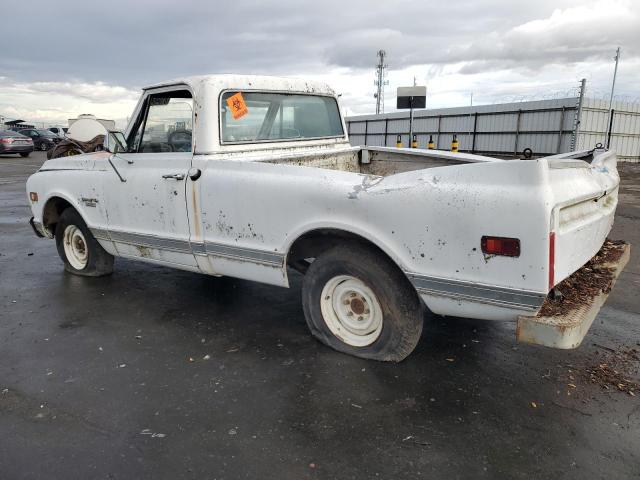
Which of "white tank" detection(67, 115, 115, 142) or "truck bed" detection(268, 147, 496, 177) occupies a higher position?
"white tank" detection(67, 115, 115, 142)

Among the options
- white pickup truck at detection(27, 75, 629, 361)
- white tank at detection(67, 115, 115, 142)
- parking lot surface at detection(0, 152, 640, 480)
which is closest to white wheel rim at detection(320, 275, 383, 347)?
white pickup truck at detection(27, 75, 629, 361)

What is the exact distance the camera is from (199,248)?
3.76 meters

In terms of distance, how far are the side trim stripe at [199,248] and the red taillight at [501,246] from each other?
4.45 feet

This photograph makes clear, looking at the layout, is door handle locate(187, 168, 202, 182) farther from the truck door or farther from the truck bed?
the truck bed

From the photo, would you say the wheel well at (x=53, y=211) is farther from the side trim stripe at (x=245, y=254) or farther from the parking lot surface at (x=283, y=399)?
the side trim stripe at (x=245, y=254)

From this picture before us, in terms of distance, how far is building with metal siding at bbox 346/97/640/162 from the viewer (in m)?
19.5

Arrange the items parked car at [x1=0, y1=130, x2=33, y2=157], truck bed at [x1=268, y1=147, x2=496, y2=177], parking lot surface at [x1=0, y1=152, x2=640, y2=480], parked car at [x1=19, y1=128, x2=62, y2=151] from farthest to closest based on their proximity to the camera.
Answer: parked car at [x1=19, y1=128, x2=62, y2=151], parked car at [x1=0, y1=130, x2=33, y2=157], truck bed at [x1=268, y1=147, x2=496, y2=177], parking lot surface at [x1=0, y1=152, x2=640, y2=480]

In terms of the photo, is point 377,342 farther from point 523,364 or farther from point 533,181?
point 533,181

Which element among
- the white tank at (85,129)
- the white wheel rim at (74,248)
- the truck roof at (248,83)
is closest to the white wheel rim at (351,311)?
the truck roof at (248,83)

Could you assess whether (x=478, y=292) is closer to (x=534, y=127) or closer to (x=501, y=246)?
(x=501, y=246)

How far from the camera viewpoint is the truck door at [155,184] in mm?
3844

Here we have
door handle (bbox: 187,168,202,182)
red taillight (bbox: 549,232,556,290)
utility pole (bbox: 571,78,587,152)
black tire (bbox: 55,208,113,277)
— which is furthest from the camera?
utility pole (bbox: 571,78,587,152)

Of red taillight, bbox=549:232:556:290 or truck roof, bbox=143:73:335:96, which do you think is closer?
red taillight, bbox=549:232:556:290

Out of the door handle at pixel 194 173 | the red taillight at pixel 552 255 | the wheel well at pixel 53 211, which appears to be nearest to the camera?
the red taillight at pixel 552 255
